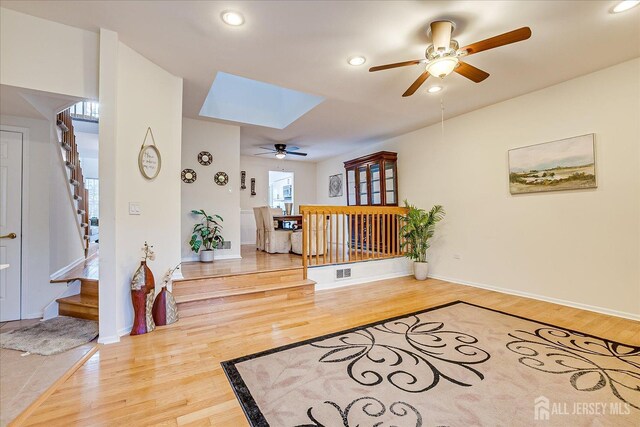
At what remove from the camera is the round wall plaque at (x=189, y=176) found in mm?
4703

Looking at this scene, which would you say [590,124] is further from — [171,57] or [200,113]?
[200,113]

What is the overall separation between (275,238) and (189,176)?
198 centimetres

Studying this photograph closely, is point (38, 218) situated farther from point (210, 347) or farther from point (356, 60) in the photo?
point (356, 60)

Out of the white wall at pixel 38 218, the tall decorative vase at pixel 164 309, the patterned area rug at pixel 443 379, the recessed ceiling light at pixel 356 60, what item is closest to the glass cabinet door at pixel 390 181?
the recessed ceiling light at pixel 356 60

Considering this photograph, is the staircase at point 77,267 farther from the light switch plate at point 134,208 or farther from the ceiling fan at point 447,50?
the ceiling fan at point 447,50

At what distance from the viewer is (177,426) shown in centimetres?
146

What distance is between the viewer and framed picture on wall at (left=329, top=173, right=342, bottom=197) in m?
7.44

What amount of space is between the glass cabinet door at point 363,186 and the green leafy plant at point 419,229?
1.16 meters

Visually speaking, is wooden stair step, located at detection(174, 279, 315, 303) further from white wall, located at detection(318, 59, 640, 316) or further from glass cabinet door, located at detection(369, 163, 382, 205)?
white wall, located at detection(318, 59, 640, 316)

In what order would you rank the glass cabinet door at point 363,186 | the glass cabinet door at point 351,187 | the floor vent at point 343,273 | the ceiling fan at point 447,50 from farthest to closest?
the glass cabinet door at point 351,187 → the glass cabinet door at point 363,186 → the floor vent at point 343,273 → the ceiling fan at point 447,50

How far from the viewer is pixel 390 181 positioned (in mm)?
5711

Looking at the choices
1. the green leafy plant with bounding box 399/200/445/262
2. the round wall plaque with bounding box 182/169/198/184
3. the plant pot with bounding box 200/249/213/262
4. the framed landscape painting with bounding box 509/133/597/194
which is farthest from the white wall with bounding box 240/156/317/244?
the framed landscape painting with bounding box 509/133/597/194

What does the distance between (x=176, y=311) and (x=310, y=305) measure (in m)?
1.54

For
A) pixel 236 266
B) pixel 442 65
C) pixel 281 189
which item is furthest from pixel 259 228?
pixel 442 65
